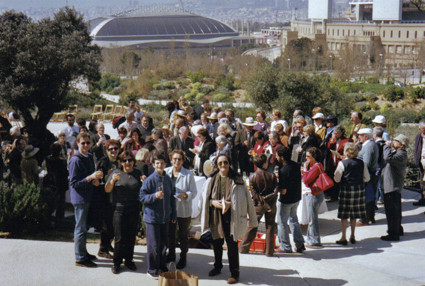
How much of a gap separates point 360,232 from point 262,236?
5.73 feet

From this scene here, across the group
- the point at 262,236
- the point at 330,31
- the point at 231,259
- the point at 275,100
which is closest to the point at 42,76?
the point at 275,100

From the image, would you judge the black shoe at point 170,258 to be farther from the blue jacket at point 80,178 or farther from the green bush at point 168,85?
the green bush at point 168,85

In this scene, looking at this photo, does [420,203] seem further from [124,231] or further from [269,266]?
[124,231]

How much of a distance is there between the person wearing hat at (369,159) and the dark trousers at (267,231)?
7.46 feet

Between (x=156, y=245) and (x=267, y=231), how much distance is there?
1671 mm

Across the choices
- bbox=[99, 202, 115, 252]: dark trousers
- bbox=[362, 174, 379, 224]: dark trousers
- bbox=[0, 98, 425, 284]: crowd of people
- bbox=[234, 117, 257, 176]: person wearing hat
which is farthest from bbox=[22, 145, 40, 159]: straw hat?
bbox=[362, 174, 379, 224]: dark trousers

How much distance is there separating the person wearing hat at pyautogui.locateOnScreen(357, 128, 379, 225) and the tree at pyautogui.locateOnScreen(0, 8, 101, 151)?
806 centimetres

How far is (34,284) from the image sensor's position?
23.1 ft

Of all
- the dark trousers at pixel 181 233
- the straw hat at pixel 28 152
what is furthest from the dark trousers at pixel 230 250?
the straw hat at pixel 28 152

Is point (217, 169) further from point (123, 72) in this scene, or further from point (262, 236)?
point (123, 72)

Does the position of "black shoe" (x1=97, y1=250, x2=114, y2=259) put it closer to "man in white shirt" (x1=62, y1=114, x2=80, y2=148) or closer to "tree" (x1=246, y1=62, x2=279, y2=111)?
"man in white shirt" (x1=62, y1=114, x2=80, y2=148)

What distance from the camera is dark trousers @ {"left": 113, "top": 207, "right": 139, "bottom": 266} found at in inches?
277

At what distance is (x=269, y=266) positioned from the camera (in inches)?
302

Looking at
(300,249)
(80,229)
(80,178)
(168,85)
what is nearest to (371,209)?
(300,249)
